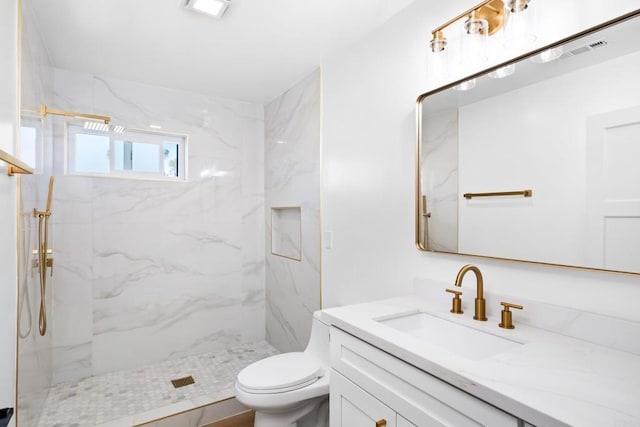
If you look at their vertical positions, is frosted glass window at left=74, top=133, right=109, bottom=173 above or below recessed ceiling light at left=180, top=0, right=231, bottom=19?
below

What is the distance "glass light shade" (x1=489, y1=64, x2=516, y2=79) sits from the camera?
4.17 ft

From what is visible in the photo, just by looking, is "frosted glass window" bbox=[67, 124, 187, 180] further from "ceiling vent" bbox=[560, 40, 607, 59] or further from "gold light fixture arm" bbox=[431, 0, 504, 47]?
"ceiling vent" bbox=[560, 40, 607, 59]

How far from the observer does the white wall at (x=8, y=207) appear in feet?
4.29

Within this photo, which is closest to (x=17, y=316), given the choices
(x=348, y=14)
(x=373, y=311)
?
(x=373, y=311)

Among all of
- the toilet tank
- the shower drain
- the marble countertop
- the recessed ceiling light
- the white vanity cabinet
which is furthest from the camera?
the shower drain

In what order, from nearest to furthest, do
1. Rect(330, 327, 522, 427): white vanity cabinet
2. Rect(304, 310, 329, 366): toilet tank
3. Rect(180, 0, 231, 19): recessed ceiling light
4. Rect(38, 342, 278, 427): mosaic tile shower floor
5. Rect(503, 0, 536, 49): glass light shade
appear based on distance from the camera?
Rect(330, 327, 522, 427): white vanity cabinet < Rect(503, 0, 536, 49): glass light shade < Rect(180, 0, 231, 19): recessed ceiling light < Rect(304, 310, 329, 366): toilet tank < Rect(38, 342, 278, 427): mosaic tile shower floor

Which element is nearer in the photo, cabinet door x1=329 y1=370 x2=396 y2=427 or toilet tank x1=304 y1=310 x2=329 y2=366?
cabinet door x1=329 y1=370 x2=396 y2=427

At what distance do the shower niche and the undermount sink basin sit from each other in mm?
1442

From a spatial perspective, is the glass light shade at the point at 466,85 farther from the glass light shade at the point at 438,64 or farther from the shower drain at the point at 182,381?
the shower drain at the point at 182,381

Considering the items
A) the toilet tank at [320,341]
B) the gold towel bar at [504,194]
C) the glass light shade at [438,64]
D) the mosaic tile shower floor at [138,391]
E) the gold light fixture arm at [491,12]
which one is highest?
the gold light fixture arm at [491,12]

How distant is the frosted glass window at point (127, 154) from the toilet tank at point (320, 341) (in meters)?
1.79

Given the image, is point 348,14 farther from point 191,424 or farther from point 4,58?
point 191,424

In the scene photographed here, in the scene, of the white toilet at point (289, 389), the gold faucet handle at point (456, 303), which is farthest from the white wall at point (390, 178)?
the white toilet at point (289, 389)

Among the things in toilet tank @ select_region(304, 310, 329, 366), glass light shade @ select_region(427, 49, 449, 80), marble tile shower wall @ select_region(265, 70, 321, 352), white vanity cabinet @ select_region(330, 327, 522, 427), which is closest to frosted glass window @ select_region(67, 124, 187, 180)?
marble tile shower wall @ select_region(265, 70, 321, 352)
